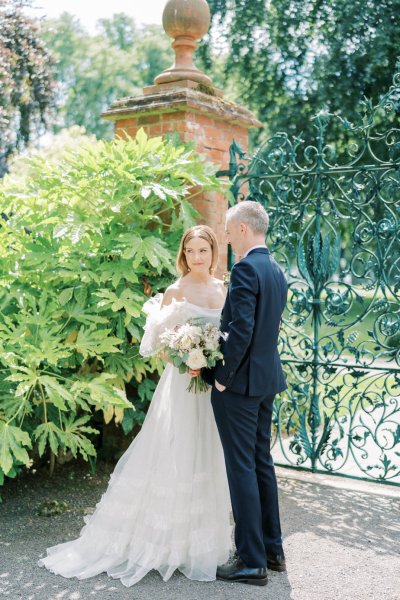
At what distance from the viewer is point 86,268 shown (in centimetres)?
475

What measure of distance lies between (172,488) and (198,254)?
1295 millimetres

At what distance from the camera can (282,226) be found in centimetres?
564

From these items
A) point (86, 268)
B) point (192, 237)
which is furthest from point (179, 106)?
point (192, 237)

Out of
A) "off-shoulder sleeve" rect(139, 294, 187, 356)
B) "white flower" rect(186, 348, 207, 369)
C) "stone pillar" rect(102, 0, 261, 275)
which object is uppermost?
"stone pillar" rect(102, 0, 261, 275)

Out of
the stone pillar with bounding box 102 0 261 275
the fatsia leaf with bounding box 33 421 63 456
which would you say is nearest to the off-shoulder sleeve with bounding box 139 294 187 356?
the fatsia leaf with bounding box 33 421 63 456

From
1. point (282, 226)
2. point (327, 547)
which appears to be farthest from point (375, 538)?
point (282, 226)

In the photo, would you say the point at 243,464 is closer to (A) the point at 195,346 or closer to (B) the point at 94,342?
(A) the point at 195,346

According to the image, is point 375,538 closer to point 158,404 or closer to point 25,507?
point 158,404

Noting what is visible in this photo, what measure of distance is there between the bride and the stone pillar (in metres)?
1.66

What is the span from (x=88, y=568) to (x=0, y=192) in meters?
2.62

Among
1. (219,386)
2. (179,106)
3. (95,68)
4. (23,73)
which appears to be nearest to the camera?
(219,386)

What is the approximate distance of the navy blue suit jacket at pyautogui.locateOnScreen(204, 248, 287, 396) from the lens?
3.45m

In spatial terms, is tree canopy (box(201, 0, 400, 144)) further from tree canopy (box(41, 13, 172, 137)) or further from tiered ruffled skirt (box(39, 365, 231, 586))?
tree canopy (box(41, 13, 172, 137))

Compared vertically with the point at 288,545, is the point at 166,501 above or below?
above
